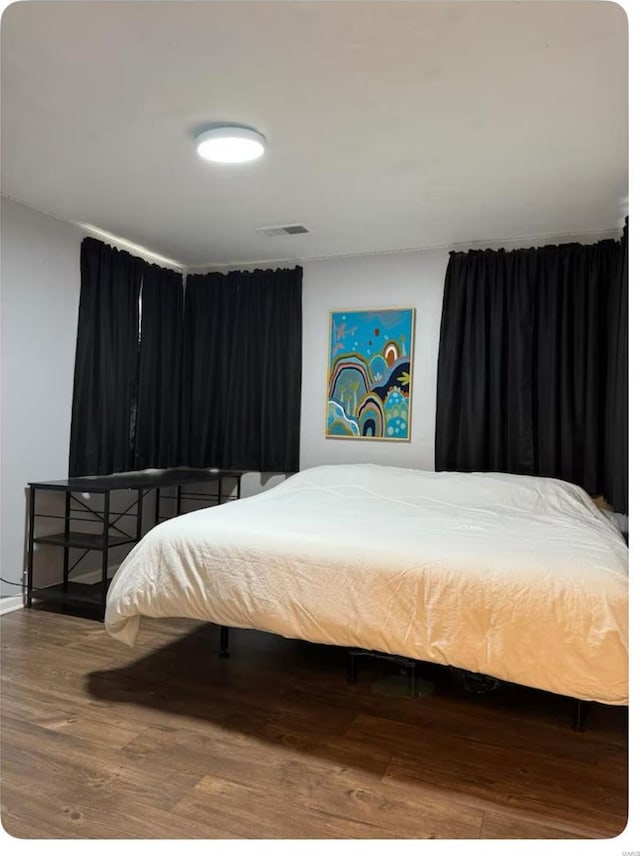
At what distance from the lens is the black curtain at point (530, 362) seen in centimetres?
356

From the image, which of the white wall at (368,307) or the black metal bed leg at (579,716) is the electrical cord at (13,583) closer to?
the white wall at (368,307)

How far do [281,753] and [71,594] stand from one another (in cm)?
199

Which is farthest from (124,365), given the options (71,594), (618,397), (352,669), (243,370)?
(618,397)

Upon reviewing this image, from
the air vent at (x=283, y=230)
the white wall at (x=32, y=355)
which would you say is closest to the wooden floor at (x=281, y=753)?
the white wall at (x=32, y=355)

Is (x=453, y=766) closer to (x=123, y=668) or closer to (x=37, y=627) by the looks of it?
(x=123, y=668)

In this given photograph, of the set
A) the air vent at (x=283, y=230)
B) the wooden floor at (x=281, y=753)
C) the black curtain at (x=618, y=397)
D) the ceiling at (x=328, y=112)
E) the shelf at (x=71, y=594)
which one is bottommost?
the wooden floor at (x=281, y=753)

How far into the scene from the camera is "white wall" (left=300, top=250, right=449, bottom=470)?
401cm

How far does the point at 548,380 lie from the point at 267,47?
2591 mm

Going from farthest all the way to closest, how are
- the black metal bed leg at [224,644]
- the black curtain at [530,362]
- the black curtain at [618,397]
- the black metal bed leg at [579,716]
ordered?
the black curtain at [530,362] → the black curtain at [618,397] → the black metal bed leg at [224,644] → the black metal bed leg at [579,716]

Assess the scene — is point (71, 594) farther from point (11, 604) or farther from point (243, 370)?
point (243, 370)

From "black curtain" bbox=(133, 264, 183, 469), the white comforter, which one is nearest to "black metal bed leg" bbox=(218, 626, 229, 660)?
the white comforter

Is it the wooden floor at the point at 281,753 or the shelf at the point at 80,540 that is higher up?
the shelf at the point at 80,540

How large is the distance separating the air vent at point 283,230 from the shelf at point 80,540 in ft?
6.92

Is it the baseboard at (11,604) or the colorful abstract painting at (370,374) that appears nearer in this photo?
the baseboard at (11,604)
